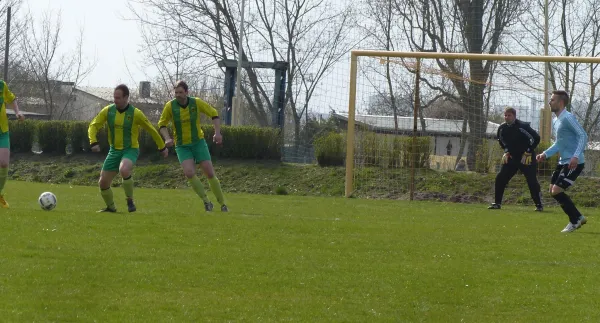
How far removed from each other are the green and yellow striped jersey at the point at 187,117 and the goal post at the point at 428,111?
7.34m

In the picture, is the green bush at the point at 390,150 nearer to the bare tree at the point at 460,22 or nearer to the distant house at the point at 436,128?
the distant house at the point at 436,128

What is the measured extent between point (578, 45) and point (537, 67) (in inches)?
372

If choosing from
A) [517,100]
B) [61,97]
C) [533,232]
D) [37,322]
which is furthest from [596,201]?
[61,97]

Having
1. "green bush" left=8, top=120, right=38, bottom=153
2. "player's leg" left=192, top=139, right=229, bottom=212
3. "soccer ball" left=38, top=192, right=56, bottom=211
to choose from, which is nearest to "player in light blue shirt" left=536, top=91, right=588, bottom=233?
"player's leg" left=192, top=139, right=229, bottom=212

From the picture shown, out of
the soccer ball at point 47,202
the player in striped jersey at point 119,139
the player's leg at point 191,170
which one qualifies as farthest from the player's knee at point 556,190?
the soccer ball at point 47,202

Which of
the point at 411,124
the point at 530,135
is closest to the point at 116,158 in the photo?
the point at 530,135

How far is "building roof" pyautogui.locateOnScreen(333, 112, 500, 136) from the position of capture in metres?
22.0

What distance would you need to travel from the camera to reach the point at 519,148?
17875 millimetres

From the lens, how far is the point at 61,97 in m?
60.1

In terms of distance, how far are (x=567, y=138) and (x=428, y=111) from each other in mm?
10106

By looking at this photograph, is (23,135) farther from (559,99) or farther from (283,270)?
(283,270)

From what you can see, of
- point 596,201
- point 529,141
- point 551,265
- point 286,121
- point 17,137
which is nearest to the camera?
point 551,265

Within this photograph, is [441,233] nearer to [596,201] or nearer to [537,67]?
[596,201]

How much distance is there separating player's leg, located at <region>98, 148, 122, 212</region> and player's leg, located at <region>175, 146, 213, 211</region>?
1.10 meters
